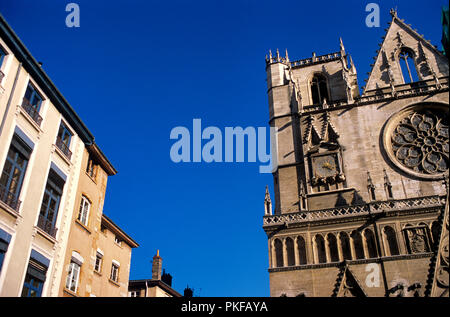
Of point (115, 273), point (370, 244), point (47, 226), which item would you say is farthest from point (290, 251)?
point (47, 226)

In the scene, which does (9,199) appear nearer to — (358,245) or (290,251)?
(290,251)

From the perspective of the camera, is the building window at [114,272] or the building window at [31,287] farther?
the building window at [114,272]

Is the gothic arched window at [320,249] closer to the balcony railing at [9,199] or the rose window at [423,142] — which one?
the rose window at [423,142]

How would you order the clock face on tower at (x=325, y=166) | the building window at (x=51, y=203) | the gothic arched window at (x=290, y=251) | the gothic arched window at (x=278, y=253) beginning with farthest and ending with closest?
the clock face on tower at (x=325, y=166) → the gothic arched window at (x=278, y=253) → the gothic arched window at (x=290, y=251) → the building window at (x=51, y=203)

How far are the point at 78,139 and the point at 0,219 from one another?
6542mm

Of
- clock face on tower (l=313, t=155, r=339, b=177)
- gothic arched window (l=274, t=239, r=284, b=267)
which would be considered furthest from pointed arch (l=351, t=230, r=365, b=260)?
clock face on tower (l=313, t=155, r=339, b=177)

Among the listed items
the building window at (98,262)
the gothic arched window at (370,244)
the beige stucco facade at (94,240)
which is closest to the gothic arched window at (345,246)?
the gothic arched window at (370,244)

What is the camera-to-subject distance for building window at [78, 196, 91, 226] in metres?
17.9

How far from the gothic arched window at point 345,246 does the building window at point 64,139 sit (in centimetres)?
1606

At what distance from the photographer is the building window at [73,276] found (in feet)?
53.5

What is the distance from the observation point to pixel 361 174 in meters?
27.5

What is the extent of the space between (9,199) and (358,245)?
18797 millimetres

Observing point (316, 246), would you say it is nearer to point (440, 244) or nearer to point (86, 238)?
point (440, 244)
